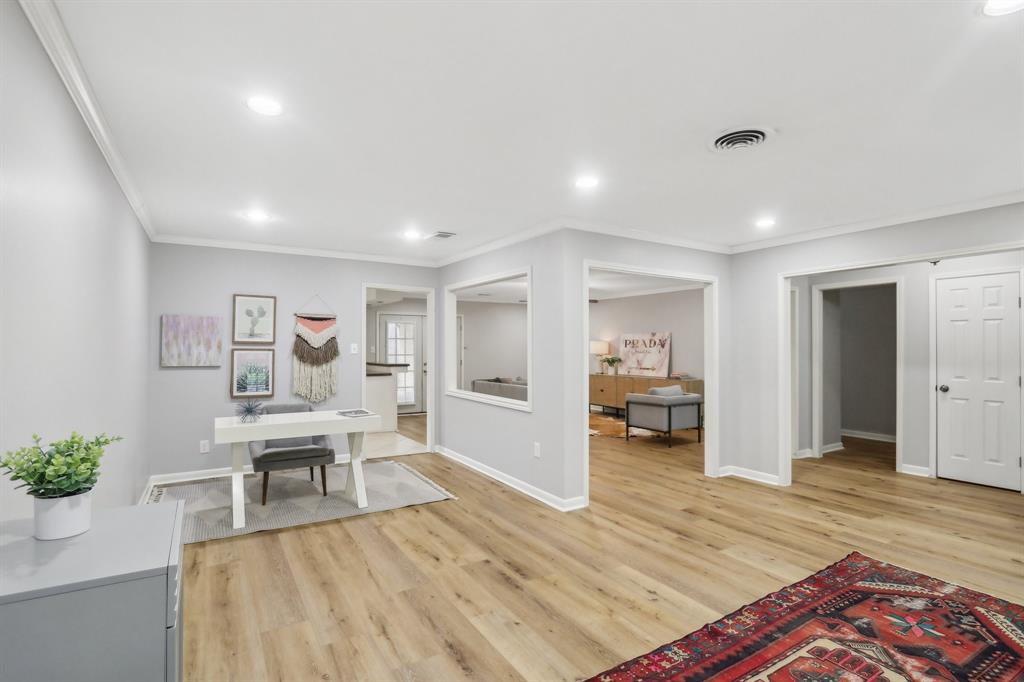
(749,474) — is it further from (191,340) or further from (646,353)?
(191,340)

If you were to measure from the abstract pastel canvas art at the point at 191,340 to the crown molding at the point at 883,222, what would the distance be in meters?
5.26

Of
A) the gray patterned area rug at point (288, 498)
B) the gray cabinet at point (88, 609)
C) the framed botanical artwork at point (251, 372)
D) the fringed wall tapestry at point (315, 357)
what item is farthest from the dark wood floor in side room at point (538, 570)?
the framed botanical artwork at point (251, 372)

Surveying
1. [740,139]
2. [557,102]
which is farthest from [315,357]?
[740,139]

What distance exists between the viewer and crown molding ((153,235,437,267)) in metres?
4.95

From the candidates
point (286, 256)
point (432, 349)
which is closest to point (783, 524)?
point (432, 349)

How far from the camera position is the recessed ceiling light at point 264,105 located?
86.3 inches

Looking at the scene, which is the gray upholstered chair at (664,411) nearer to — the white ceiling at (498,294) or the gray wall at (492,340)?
the white ceiling at (498,294)

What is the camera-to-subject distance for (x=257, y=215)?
4.12 metres

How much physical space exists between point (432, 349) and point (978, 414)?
5580mm

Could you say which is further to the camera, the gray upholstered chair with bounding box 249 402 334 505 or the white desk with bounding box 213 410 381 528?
the gray upholstered chair with bounding box 249 402 334 505

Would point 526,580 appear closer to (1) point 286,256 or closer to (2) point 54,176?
(2) point 54,176

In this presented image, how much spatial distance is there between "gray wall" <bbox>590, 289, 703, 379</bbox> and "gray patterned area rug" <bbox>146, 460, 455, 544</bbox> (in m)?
5.69

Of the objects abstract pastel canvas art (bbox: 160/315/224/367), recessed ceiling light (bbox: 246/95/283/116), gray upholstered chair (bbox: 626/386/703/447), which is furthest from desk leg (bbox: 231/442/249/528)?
gray upholstered chair (bbox: 626/386/703/447)

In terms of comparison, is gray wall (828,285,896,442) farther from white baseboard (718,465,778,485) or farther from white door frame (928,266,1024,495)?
white baseboard (718,465,778,485)
